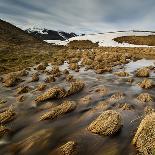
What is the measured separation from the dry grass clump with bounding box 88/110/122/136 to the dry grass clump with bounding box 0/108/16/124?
4488mm

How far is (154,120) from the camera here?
1152cm

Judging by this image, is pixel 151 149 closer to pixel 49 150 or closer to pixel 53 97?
pixel 49 150

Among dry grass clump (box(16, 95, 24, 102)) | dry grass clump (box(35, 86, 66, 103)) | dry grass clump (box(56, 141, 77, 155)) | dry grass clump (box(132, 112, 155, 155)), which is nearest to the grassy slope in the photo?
dry grass clump (box(35, 86, 66, 103))

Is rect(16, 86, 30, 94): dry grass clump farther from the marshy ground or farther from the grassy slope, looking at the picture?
the grassy slope

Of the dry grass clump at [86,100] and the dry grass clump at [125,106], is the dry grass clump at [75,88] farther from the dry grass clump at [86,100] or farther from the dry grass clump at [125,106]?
the dry grass clump at [125,106]

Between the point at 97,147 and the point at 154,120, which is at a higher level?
the point at 154,120

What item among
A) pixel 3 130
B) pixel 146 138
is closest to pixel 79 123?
pixel 3 130

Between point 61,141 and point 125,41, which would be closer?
point 61,141

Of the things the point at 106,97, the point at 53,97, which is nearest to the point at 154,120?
the point at 106,97

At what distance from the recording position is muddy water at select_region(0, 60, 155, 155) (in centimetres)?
1164

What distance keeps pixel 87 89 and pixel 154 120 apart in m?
9.79

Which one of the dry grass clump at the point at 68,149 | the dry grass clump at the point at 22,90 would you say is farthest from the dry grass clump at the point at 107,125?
the dry grass clump at the point at 22,90

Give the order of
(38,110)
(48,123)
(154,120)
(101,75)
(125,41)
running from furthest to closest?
1. (125,41)
2. (101,75)
3. (38,110)
4. (48,123)
5. (154,120)

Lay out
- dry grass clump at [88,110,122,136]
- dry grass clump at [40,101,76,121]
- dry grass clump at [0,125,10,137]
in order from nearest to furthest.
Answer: dry grass clump at [88,110,122,136]
dry grass clump at [0,125,10,137]
dry grass clump at [40,101,76,121]
